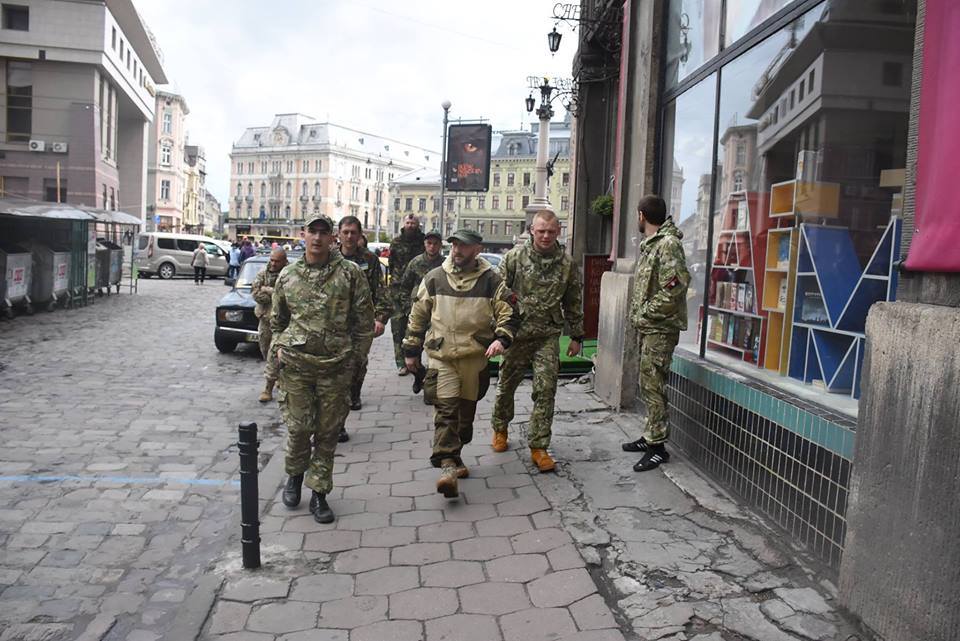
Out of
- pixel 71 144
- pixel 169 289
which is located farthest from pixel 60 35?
pixel 169 289

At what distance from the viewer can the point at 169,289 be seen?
26.4 metres

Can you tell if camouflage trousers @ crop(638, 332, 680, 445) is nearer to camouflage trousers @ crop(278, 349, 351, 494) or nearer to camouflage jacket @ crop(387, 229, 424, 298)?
camouflage trousers @ crop(278, 349, 351, 494)

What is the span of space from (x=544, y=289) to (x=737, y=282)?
5.45 feet

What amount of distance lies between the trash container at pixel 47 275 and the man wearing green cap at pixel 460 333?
1522cm

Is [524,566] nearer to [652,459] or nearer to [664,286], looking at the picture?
[652,459]

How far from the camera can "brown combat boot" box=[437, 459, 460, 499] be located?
4809 millimetres

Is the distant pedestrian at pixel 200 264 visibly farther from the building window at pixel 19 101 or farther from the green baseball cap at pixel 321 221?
the green baseball cap at pixel 321 221

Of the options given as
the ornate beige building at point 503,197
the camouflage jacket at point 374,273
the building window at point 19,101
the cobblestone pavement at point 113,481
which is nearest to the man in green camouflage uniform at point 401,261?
the camouflage jacket at point 374,273

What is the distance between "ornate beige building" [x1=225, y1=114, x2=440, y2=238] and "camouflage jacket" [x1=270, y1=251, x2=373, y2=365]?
112 meters

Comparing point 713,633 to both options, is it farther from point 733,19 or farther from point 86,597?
point 733,19

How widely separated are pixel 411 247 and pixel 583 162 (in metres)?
6.86

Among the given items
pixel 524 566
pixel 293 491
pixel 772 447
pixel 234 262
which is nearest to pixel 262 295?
pixel 293 491

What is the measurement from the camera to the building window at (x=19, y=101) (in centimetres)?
3619

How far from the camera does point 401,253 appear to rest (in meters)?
9.30
